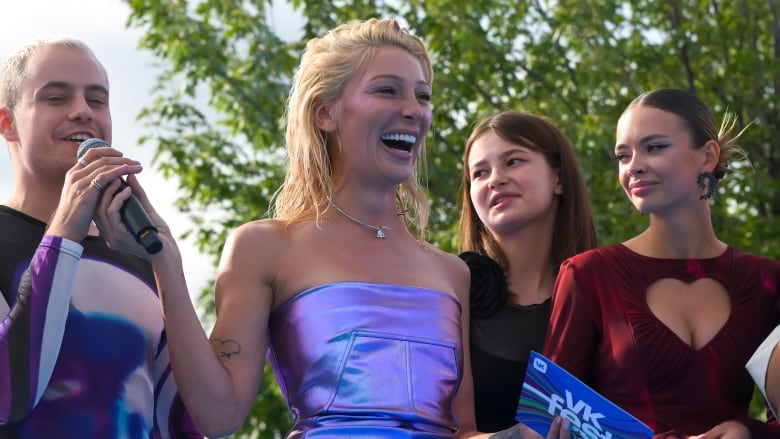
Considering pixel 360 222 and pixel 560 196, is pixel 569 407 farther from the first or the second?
pixel 560 196

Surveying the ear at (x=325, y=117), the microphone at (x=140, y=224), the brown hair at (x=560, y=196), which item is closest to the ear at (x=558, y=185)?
the brown hair at (x=560, y=196)

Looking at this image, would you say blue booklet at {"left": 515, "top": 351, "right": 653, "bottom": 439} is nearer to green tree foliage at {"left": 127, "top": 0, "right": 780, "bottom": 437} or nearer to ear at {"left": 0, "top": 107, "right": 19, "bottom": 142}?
ear at {"left": 0, "top": 107, "right": 19, "bottom": 142}

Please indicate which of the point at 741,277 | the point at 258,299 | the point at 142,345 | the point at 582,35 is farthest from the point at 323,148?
the point at 582,35

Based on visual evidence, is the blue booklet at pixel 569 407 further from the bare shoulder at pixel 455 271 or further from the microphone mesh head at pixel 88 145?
the microphone mesh head at pixel 88 145

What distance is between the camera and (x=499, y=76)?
11.0 m

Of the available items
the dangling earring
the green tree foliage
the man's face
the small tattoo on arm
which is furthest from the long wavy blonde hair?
Result: the green tree foliage

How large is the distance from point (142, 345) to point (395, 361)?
71cm

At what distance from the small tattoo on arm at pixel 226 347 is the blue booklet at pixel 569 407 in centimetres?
76

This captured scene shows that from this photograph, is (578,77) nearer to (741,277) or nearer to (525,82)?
(525,82)

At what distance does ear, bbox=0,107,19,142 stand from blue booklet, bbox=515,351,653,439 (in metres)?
1.57

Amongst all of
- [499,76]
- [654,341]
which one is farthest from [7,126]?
[499,76]

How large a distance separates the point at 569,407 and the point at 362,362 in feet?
1.85

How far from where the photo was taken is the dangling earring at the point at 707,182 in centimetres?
392

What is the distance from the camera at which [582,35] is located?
34.5ft
